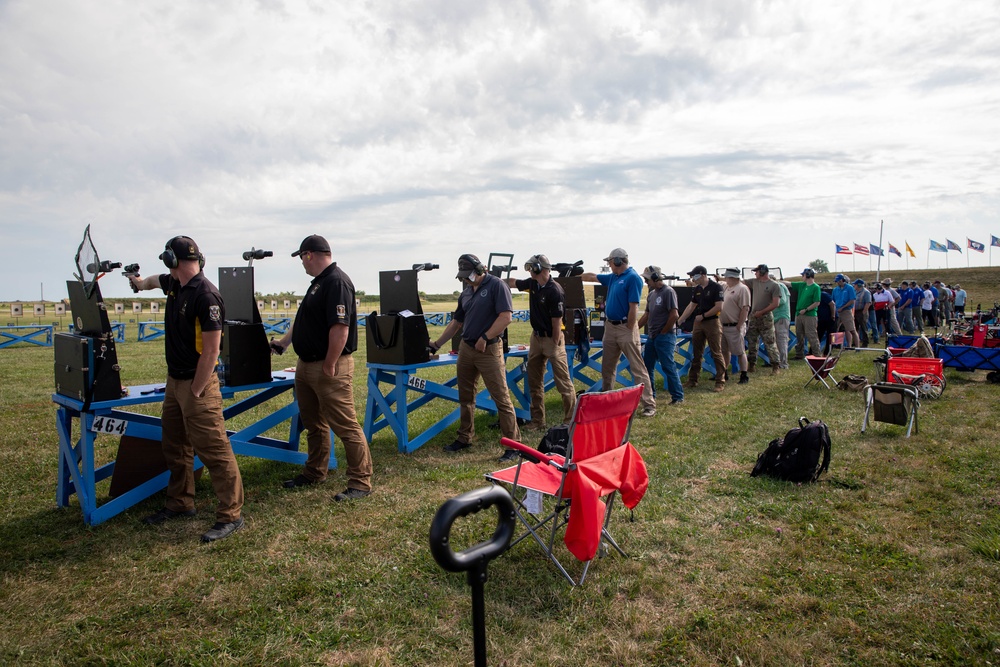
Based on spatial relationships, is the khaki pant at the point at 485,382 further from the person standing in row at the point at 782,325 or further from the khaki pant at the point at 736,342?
the person standing in row at the point at 782,325

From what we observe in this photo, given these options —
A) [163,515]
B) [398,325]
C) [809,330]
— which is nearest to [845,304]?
[809,330]

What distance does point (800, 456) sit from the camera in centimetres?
515

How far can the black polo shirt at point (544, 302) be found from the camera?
6.86m

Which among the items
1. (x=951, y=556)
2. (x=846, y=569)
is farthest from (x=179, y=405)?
(x=951, y=556)

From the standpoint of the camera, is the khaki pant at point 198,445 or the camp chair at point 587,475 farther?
the khaki pant at point 198,445

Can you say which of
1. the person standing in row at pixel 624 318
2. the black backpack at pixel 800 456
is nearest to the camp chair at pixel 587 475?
the black backpack at pixel 800 456

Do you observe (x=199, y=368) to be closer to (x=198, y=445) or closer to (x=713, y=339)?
(x=198, y=445)

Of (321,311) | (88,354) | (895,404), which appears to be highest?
(321,311)

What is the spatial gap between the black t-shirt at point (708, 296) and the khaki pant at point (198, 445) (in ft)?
24.8

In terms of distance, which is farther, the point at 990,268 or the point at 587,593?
the point at 990,268

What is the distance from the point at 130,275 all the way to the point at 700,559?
443 cm

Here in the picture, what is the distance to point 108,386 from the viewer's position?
4.49m

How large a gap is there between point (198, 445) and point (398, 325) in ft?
7.83

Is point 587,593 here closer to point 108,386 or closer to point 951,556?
point 951,556
